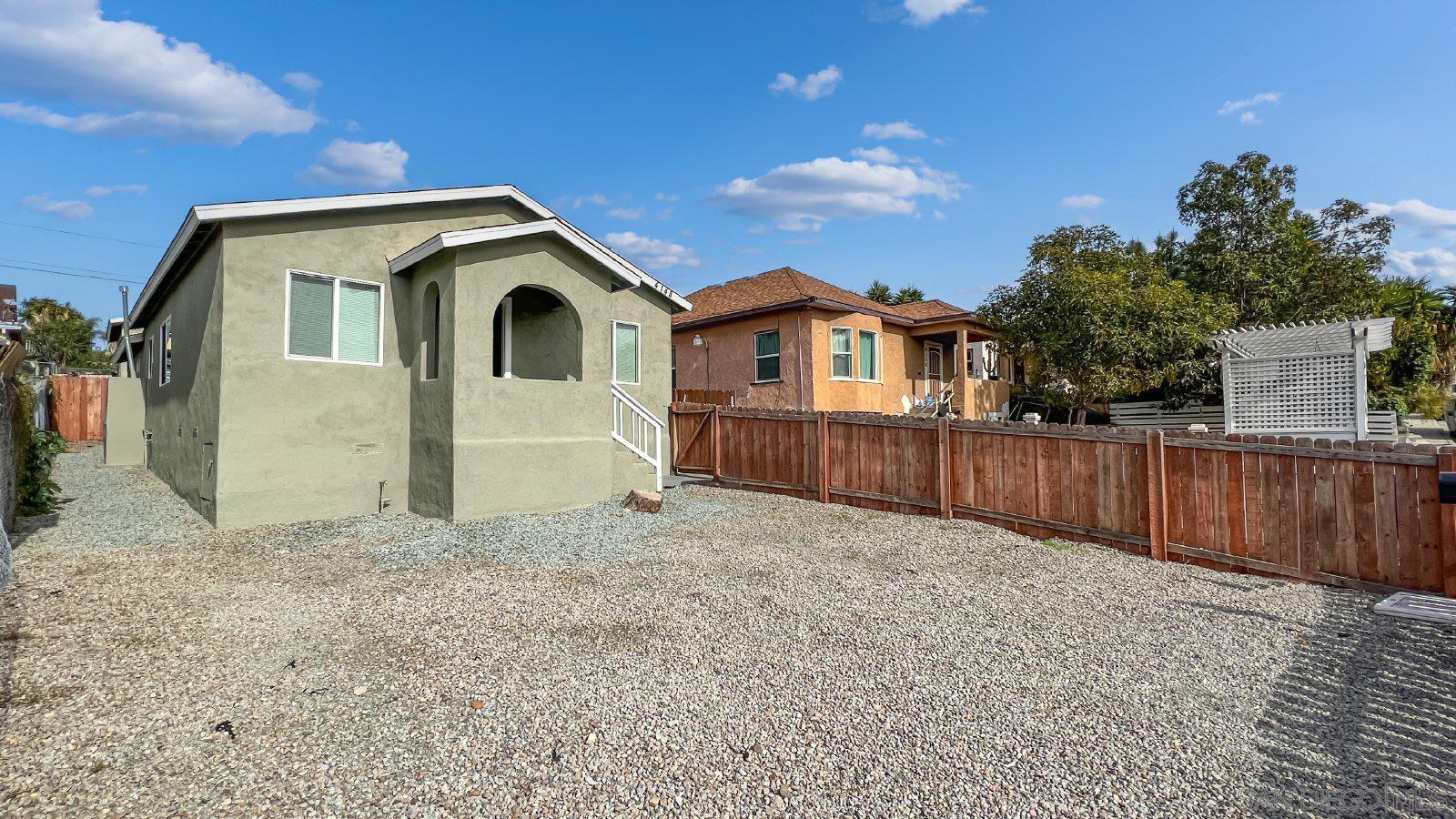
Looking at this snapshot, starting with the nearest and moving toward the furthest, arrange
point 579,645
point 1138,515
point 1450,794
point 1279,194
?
1. point 1450,794
2. point 579,645
3. point 1138,515
4. point 1279,194

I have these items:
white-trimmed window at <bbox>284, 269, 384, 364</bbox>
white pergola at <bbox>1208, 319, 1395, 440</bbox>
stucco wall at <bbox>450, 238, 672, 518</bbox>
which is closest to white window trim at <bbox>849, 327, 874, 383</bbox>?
white pergola at <bbox>1208, 319, 1395, 440</bbox>

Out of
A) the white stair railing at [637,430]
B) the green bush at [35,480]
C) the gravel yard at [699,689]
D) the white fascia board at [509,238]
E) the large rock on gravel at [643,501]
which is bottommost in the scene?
the gravel yard at [699,689]

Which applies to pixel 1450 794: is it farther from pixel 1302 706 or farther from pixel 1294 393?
pixel 1294 393

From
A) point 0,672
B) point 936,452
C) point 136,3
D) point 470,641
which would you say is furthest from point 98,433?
point 936,452

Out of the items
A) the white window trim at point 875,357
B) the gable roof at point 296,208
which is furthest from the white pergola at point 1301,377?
the gable roof at point 296,208

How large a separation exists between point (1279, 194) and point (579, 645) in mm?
22684

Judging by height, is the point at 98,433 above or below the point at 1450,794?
above

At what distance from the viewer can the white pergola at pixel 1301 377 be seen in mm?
13039

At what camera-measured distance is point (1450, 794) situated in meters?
2.80

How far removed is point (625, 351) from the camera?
1327 centimetres

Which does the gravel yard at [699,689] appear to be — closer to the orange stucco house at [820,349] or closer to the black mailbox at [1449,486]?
the black mailbox at [1449,486]

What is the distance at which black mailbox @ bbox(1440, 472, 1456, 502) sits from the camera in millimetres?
3434

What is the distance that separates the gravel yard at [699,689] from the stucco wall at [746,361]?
1000 cm

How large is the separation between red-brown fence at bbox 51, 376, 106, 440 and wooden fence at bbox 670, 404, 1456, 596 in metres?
24.0
